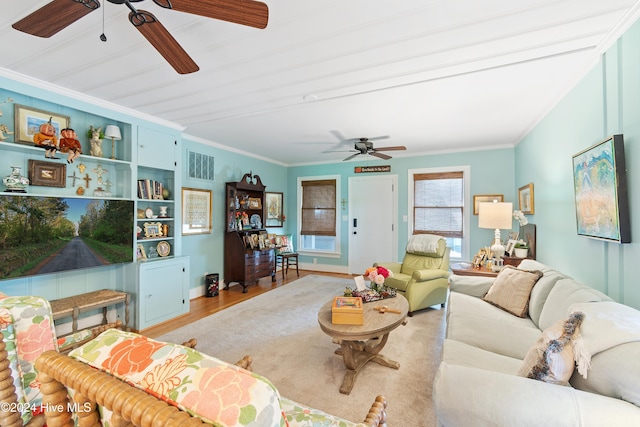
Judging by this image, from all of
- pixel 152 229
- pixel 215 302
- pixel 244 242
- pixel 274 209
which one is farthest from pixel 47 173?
pixel 274 209

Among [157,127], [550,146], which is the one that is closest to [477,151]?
[550,146]

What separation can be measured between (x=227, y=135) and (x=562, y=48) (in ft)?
12.8

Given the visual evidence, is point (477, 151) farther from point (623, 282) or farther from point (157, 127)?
point (157, 127)

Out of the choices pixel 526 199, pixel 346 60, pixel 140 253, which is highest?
pixel 346 60

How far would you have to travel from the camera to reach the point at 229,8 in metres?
1.21

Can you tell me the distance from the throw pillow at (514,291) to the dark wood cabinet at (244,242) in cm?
347

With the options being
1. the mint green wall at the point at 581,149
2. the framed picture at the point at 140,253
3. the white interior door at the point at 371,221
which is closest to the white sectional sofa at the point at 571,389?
the mint green wall at the point at 581,149

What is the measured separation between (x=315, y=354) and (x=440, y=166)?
4.09m

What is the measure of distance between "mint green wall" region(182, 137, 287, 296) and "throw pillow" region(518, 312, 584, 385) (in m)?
4.06

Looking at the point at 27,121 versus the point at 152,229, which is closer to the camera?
the point at 27,121

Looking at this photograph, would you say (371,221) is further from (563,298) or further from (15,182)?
(15,182)

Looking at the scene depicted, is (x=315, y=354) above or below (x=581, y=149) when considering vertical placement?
below

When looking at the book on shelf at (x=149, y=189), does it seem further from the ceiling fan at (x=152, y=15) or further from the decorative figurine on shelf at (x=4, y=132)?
the ceiling fan at (x=152, y=15)

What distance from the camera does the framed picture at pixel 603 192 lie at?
1.68 m
